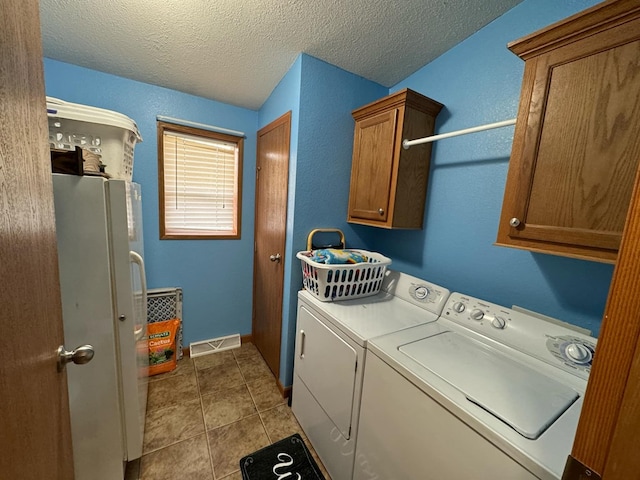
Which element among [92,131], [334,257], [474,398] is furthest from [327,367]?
[92,131]

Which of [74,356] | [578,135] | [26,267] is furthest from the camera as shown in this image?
[578,135]

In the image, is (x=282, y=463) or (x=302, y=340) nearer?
(x=282, y=463)

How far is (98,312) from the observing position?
103 cm

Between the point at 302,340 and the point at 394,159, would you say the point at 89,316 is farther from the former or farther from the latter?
the point at 394,159

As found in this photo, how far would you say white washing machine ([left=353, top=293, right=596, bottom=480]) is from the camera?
663 millimetres

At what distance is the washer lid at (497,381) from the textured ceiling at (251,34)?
162 centimetres

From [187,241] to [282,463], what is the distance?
73.5 inches

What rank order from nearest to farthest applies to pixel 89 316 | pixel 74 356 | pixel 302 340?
pixel 74 356 < pixel 89 316 < pixel 302 340

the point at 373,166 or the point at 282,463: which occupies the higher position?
the point at 373,166

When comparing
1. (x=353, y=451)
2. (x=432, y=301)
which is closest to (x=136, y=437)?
(x=353, y=451)

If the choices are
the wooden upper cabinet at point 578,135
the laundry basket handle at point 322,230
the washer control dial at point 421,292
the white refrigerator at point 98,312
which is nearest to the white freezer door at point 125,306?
the white refrigerator at point 98,312

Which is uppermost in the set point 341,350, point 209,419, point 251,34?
point 251,34

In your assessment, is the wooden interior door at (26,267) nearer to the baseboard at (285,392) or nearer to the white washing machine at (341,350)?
the white washing machine at (341,350)

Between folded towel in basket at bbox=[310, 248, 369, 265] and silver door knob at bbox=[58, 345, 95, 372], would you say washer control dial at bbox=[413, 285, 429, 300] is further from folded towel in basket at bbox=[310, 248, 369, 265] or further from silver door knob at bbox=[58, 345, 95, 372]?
silver door knob at bbox=[58, 345, 95, 372]
